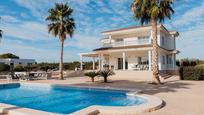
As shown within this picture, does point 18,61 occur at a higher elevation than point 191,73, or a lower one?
higher

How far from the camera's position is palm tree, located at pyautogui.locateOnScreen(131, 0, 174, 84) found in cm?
2091

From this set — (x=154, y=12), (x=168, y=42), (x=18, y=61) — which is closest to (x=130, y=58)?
(x=168, y=42)

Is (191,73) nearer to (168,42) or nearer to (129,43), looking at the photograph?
(129,43)

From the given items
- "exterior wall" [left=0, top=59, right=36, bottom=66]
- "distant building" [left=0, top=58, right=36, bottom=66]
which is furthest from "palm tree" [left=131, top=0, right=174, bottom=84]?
"exterior wall" [left=0, top=59, right=36, bottom=66]

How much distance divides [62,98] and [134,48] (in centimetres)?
1755

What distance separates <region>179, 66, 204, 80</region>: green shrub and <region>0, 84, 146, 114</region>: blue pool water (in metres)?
12.8

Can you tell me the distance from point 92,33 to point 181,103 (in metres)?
32.2

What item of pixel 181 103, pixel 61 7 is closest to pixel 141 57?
pixel 61 7

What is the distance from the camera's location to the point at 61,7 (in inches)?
1131

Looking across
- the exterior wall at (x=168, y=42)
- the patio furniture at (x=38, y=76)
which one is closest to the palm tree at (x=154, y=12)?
the patio furniture at (x=38, y=76)

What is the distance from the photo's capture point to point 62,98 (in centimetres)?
1538

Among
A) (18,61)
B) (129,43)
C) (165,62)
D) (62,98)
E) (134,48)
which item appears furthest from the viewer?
(18,61)

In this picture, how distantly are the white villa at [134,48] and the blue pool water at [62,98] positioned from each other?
14.5m

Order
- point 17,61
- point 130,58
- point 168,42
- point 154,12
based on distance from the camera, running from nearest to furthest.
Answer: point 154,12 → point 130,58 → point 168,42 → point 17,61
